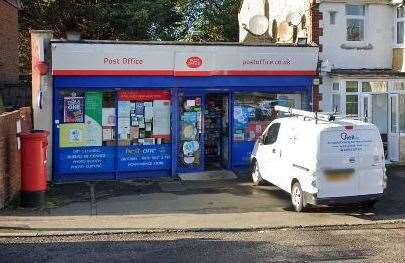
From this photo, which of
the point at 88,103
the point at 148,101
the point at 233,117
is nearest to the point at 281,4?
the point at 233,117

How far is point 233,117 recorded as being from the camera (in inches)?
658

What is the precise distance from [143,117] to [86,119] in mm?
1553

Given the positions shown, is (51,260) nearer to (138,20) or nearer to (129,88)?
(129,88)

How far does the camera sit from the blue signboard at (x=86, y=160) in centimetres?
1528

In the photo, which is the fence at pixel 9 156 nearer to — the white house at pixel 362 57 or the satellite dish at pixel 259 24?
the satellite dish at pixel 259 24

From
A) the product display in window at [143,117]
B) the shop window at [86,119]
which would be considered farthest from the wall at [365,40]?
the shop window at [86,119]

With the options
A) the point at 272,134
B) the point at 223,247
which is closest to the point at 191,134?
the point at 272,134

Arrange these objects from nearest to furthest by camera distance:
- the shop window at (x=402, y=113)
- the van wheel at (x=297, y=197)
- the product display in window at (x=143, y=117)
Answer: the van wheel at (x=297, y=197) < the product display in window at (x=143, y=117) < the shop window at (x=402, y=113)

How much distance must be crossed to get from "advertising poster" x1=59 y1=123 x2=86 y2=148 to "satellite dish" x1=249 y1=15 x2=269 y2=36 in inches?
275

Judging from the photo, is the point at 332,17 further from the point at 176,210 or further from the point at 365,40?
the point at 176,210

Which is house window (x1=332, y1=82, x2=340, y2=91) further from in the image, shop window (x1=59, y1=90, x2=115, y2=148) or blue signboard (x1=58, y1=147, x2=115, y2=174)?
blue signboard (x1=58, y1=147, x2=115, y2=174)

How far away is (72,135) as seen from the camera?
15.3 m

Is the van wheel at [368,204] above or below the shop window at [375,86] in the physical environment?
Answer: below

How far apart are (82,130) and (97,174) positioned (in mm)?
1261
